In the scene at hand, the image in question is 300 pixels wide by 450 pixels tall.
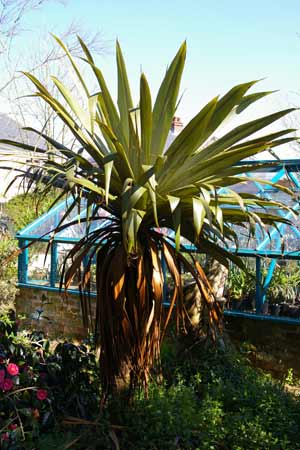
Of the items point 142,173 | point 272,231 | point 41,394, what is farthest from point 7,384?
point 272,231

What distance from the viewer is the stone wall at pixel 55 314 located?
23.3 feet

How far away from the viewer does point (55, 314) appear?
24.0 feet

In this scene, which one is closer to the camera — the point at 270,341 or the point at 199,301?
the point at 199,301

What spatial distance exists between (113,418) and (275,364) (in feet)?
8.21

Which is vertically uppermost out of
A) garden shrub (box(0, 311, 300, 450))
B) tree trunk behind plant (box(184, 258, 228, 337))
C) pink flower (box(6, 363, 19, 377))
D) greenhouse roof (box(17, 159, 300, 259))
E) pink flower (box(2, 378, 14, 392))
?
greenhouse roof (box(17, 159, 300, 259))

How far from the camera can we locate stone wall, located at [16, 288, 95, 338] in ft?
23.3

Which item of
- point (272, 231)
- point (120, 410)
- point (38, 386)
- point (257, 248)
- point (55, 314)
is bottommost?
point (120, 410)

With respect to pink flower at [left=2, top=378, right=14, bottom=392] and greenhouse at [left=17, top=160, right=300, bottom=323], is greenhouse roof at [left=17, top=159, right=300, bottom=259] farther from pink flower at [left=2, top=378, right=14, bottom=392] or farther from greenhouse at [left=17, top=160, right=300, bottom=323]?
pink flower at [left=2, top=378, right=14, bottom=392]

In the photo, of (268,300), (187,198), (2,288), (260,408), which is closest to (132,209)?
(187,198)

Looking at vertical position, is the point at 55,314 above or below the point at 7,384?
above

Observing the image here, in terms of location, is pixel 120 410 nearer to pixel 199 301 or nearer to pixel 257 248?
pixel 199 301

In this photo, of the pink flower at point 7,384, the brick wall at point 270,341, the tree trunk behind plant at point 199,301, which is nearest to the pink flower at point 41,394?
the pink flower at point 7,384

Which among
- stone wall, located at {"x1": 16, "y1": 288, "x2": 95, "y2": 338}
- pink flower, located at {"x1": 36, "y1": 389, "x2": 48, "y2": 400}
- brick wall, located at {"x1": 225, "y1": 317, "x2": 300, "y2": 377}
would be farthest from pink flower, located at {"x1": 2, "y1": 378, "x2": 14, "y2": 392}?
stone wall, located at {"x1": 16, "y1": 288, "x2": 95, "y2": 338}

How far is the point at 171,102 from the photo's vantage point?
3539 millimetres
